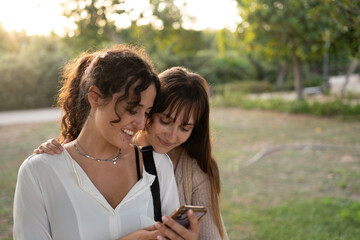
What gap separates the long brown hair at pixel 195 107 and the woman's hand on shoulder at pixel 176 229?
1.74 feet

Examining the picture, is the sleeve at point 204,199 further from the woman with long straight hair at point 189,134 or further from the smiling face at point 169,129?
the smiling face at point 169,129

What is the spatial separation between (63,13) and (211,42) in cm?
2756

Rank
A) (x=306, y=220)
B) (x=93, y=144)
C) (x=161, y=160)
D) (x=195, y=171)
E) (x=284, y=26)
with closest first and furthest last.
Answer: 1. (x=93, y=144)
2. (x=161, y=160)
3. (x=195, y=171)
4. (x=306, y=220)
5. (x=284, y=26)

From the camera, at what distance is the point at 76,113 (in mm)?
1857

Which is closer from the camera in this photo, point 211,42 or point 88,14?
point 88,14

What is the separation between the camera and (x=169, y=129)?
86.4 inches

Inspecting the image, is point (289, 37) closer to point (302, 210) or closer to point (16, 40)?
point (302, 210)

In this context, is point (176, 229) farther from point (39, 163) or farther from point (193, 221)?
point (39, 163)

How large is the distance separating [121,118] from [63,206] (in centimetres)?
44

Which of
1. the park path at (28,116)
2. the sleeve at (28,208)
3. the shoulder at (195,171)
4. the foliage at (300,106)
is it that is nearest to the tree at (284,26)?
the foliage at (300,106)

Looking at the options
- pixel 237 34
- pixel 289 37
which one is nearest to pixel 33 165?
pixel 289 37

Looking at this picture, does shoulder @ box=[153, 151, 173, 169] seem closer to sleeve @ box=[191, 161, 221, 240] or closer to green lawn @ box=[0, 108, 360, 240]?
sleeve @ box=[191, 161, 221, 240]

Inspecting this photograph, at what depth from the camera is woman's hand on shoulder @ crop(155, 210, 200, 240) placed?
157 cm

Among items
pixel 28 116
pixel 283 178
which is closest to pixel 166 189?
pixel 283 178
